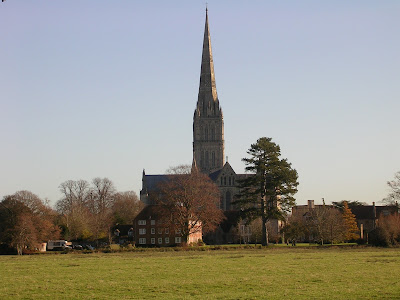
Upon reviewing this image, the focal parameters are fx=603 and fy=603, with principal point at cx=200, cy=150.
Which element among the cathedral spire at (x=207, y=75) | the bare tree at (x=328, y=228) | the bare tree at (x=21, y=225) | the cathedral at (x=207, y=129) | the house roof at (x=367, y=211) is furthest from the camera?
the cathedral spire at (x=207, y=75)

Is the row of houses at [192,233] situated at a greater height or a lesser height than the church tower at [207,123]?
lesser

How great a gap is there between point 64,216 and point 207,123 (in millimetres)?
57609

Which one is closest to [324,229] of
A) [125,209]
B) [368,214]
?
[368,214]

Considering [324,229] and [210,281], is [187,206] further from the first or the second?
[210,281]

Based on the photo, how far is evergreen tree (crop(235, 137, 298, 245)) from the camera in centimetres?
Answer: 6912

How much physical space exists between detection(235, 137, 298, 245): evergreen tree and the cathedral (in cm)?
7826

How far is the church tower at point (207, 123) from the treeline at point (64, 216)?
21.1m

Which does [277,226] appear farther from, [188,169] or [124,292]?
[124,292]

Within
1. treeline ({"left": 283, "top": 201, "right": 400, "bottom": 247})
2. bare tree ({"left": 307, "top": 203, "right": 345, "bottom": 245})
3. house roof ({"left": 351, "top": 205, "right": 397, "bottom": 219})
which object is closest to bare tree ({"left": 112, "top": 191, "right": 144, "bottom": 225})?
Answer: house roof ({"left": 351, "top": 205, "right": 397, "bottom": 219})

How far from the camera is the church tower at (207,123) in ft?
514

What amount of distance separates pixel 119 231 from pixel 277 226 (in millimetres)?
29701

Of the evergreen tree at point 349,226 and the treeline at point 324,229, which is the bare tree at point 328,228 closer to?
the treeline at point 324,229

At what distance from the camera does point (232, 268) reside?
33406 mm

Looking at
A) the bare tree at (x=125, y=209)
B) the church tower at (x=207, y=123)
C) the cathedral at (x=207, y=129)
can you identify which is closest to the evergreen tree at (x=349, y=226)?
the bare tree at (x=125, y=209)
